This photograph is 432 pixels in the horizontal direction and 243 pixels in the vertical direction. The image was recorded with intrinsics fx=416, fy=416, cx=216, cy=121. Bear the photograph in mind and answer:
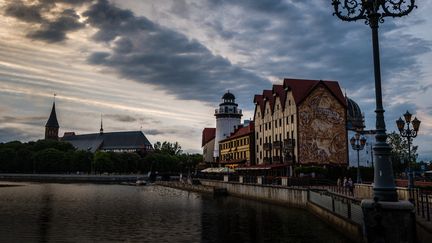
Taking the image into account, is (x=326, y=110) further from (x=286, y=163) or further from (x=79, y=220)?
(x=79, y=220)

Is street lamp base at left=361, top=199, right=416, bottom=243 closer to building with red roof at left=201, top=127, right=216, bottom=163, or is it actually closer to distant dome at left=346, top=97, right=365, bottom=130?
distant dome at left=346, top=97, right=365, bottom=130

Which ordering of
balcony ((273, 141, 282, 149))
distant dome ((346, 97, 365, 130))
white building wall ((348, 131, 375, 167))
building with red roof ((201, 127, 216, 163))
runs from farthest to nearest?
building with red roof ((201, 127, 216, 163))
distant dome ((346, 97, 365, 130))
white building wall ((348, 131, 375, 167))
balcony ((273, 141, 282, 149))

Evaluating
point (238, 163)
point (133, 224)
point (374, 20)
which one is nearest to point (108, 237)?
point (133, 224)

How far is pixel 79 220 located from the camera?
34.0 meters

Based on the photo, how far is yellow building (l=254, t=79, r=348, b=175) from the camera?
216ft

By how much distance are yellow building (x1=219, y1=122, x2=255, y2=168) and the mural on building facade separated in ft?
68.6

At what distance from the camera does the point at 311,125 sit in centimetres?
6675

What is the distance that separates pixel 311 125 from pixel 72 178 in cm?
11045

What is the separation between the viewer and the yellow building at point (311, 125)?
65.9m

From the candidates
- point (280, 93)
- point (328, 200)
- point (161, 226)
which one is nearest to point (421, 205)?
point (328, 200)

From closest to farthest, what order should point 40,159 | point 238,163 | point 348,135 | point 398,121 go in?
point 398,121 → point 348,135 → point 238,163 → point 40,159

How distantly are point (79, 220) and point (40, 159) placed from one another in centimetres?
13948

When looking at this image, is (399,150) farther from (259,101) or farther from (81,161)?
(81,161)

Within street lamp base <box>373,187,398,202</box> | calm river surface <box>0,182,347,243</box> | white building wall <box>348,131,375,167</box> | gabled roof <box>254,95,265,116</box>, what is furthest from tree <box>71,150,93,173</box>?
street lamp base <box>373,187,398,202</box>
